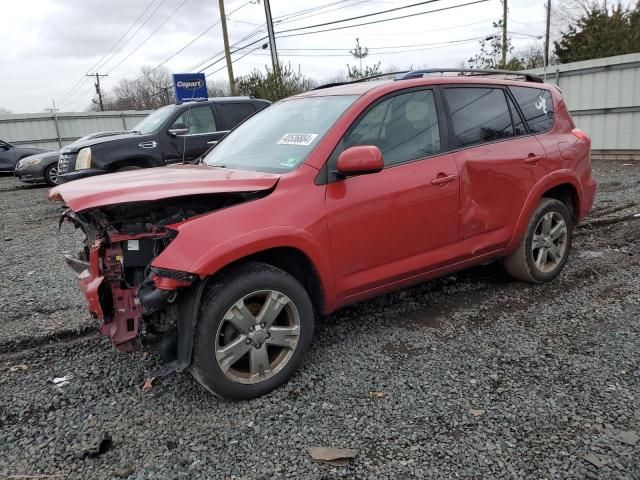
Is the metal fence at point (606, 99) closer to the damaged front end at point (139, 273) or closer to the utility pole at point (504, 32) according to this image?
the damaged front end at point (139, 273)

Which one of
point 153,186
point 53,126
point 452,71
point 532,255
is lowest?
point 532,255

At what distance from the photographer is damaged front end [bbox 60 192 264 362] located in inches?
107

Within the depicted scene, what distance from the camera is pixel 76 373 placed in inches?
131

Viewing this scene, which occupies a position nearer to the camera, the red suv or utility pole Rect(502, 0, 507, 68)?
the red suv

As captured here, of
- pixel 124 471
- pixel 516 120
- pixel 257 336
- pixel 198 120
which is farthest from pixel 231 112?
pixel 124 471

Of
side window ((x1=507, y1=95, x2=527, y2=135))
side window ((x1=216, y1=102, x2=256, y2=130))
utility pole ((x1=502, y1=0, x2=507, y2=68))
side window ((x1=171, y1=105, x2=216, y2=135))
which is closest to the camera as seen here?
side window ((x1=507, y1=95, x2=527, y2=135))

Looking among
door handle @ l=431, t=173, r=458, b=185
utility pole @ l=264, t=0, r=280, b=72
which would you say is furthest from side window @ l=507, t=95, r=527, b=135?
utility pole @ l=264, t=0, r=280, b=72

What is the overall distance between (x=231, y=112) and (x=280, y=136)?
644cm

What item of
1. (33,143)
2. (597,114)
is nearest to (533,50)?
(597,114)

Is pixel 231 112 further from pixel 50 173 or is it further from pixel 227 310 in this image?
pixel 227 310

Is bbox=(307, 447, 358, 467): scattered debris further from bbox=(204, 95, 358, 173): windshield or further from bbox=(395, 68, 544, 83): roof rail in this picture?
bbox=(395, 68, 544, 83): roof rail

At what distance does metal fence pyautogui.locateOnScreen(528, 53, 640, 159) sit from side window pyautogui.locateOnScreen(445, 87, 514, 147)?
31.0 feet

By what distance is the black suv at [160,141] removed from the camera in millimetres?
8656

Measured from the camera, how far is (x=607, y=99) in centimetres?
1212
